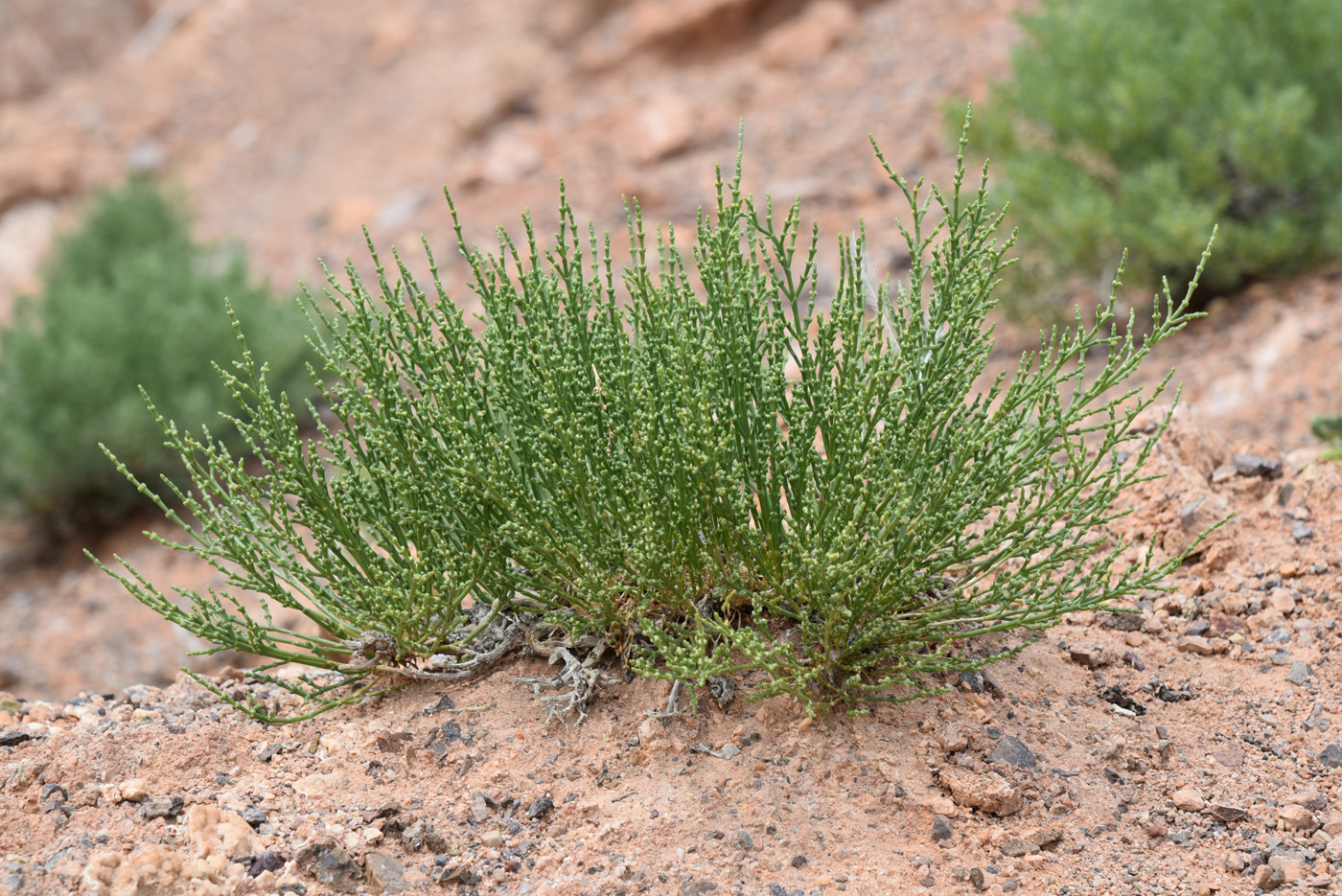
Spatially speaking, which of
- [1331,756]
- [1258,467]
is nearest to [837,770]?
[1331,756]

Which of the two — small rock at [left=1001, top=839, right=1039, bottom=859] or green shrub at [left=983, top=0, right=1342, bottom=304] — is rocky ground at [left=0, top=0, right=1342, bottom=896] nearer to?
small rock at [left=1001, top=839, right=1039, bottom=859]

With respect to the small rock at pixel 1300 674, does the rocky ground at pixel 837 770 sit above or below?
above

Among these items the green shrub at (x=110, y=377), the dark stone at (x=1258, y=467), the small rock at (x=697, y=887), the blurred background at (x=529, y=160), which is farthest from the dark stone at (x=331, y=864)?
the green shrub at (x=110, y=377)

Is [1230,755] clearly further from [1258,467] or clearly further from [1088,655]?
[1258,467]

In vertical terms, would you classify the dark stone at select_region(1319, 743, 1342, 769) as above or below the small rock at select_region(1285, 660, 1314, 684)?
below

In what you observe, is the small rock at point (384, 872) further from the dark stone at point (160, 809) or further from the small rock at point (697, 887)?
the small rock at point (697, 887)

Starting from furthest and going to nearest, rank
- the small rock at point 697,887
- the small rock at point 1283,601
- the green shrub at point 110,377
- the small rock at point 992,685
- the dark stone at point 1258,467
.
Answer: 1. the green shrub at point 110,377
2. the dark stone at point 1258,467
3. the small rock at point 1283,601
4. the small rock at point 992,685
5. the small rock at point 697,887

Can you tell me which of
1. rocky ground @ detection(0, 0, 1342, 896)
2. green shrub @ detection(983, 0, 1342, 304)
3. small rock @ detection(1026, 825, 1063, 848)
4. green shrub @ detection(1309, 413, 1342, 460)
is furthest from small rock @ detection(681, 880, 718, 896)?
green shrub @ detection(983, 0, 1342, 304)
